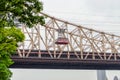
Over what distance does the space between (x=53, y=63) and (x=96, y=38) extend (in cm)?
3268

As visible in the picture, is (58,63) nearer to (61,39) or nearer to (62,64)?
(62,64)

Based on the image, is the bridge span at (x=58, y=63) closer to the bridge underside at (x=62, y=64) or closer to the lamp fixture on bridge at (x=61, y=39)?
the bridge underside at (x=62, y=64)

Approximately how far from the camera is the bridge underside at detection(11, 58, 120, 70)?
296ft

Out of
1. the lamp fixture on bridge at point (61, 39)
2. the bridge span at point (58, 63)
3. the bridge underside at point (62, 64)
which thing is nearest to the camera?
the bridge underside at point (62, 64)

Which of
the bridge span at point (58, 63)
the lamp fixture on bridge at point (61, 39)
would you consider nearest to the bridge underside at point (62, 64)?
the bridge span at point (58, 63)

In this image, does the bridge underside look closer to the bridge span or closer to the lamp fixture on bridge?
the bridge span

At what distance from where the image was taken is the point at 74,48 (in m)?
117

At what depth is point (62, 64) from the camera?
9519cm

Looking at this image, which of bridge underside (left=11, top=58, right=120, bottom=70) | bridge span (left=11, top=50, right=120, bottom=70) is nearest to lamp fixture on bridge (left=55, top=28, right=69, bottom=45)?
bridge span (left=11, top=50, right=120, bottom=70)

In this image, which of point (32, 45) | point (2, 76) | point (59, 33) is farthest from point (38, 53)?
point (2, 76)

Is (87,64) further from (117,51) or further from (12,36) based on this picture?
(12,36)

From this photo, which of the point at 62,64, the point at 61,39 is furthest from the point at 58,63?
the point at 61,39

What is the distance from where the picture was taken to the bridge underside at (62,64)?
296ft

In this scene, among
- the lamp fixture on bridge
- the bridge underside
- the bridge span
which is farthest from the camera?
the lamp fixture on bridge
